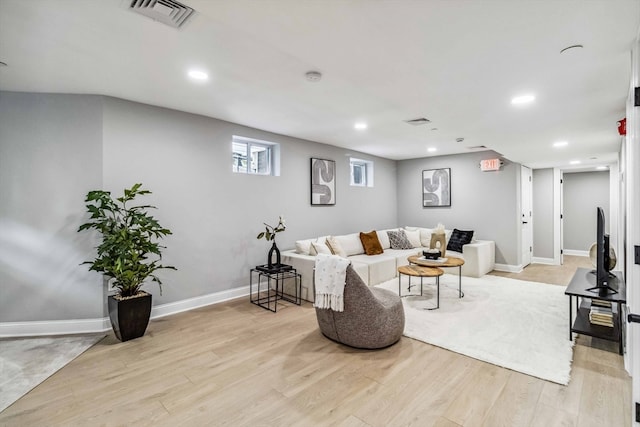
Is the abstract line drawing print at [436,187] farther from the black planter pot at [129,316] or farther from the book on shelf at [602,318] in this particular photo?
the black planter pot at [129,316]

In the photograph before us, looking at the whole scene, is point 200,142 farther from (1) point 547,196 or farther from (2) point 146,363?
(1) point 547,196

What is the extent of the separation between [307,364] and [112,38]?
2.97 metres

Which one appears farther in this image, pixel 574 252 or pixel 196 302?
pixel 574 252

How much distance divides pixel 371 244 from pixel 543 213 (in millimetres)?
4403

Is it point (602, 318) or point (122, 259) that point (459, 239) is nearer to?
point (602, 318)

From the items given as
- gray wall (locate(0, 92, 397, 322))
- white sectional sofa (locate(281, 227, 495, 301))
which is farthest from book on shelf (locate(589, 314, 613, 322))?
gray wall (locate(0, 92, 397, 322))

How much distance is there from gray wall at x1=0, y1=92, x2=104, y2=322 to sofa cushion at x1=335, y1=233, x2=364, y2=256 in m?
3.63

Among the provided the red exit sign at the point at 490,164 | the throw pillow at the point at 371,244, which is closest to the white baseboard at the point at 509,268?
the red exit sign at the point at 490,164

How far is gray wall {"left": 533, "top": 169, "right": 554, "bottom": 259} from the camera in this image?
7000mm

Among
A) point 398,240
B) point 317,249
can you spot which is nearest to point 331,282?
point 317,249

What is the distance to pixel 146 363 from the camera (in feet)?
8.81

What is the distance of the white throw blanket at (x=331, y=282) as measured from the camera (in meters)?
2.80

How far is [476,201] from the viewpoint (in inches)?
262

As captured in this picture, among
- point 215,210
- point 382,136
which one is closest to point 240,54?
point 215,210
